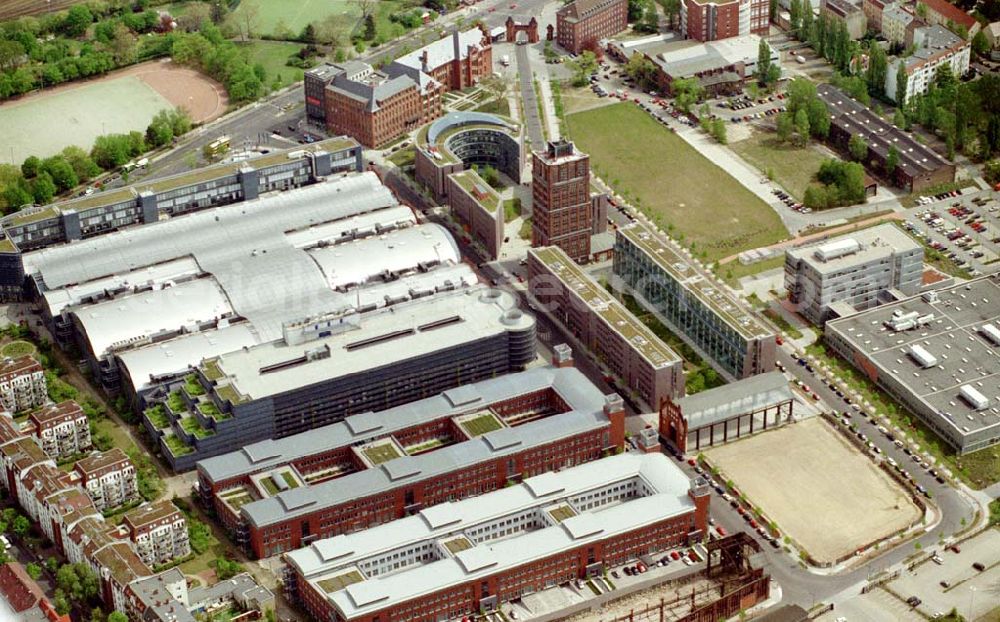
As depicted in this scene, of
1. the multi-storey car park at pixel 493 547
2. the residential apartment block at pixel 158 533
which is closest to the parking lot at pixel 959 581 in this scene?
the multi-storey car park at pixel 493 547

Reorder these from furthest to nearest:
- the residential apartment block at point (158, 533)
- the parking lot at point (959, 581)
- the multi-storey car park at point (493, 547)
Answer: the residential apartment block at point (158, 533)
the parking lot at point (959, 581)
the multi-storey car park at point (493, 547)

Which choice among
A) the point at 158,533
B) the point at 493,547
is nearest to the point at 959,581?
the point at 493,547

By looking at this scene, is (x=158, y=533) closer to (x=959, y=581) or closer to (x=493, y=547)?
(x=493, y=547)

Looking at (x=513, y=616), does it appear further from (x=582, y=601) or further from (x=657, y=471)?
(x=657, y=471)

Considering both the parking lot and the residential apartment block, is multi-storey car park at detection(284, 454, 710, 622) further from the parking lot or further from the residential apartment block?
the parking lot

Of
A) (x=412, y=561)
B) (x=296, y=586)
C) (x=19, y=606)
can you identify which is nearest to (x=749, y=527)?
(x=412, y=561)

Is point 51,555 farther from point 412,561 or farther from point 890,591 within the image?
point 890,591

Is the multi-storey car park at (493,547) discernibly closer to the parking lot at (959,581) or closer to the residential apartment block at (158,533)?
the residential apartment block at (158,533)

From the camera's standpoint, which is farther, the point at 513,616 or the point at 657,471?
the point at 657,471
